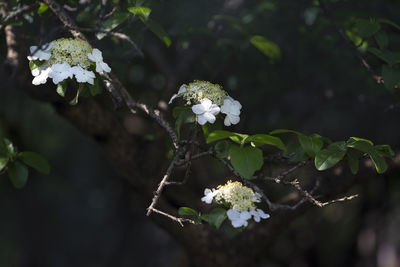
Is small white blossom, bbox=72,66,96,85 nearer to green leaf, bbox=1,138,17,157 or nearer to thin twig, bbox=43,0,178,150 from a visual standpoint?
thin twig, bbox=43,0,178,150

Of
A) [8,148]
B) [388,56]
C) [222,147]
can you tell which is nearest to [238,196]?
[222,147]

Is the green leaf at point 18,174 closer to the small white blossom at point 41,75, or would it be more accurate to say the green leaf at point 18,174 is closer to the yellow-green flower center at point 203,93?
the small white blossom at point 41,75

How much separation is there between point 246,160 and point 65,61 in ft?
1.65

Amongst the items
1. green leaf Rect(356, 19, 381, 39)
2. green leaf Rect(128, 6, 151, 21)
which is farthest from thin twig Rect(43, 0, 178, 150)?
green leaf Rect(356, 19, 381, 39)

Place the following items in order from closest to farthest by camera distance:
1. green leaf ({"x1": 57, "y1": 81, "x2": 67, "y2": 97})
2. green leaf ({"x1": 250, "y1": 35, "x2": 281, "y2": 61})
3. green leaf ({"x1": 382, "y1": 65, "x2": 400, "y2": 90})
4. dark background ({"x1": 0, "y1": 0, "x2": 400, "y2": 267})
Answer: green leaf ({"x1": 57, "y1": 81, "x2": 67, "y2": 97}) → green leaf ({"x1": 382, "y1": 65, "x2": 400, "y2": 90}) → green leaf ({"x1": 250, "y1": 35, "x2": 281, "y2": 61}) → dark background ({"x1": 0, "y1": 0, "x2": 400, "y2": 267})

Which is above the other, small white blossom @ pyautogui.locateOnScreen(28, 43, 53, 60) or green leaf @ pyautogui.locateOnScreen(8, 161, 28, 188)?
small white blossom @ pyautogui.locateOnScreen(28, 43, 53, 60)

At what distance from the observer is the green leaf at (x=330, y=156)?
1152 millimetres

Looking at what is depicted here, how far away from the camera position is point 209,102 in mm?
1106

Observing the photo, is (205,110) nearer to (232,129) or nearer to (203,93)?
(203,93)

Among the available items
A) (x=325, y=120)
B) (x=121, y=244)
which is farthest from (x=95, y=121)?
(x=121, y=244)

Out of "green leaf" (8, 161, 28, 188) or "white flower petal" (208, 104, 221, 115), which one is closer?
"white flower petal" (208, 104, 221, 115)

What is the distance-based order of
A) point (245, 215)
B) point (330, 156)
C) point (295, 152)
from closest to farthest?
point (245, 215) < point (330, 156) < point (295, 152)

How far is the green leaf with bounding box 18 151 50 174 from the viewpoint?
1478 millimetres

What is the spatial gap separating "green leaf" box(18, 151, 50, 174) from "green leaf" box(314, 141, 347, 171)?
34.1 inches
